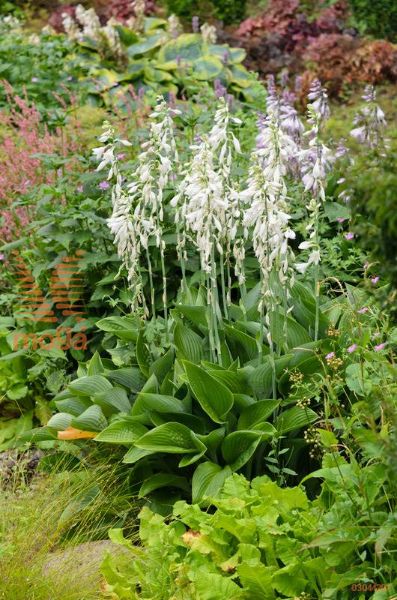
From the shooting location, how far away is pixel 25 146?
6.90m

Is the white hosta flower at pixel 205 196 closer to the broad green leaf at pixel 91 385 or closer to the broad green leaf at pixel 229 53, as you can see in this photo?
the broad green leaf at pixel 91 385

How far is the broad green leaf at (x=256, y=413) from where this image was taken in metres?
3.78

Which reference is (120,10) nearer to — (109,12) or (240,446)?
(109,12)

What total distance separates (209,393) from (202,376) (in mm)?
92

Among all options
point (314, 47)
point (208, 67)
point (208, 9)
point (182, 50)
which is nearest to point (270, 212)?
point (208, 67)

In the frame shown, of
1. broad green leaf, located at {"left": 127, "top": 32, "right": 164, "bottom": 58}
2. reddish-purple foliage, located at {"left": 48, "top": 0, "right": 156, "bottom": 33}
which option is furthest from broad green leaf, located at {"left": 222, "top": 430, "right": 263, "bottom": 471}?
reddish-purple foliage, located at {"left": 48, "top": 0, "right": 156, "bottom": 33}

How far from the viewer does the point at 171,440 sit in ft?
12.5

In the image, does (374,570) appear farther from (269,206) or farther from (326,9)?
(326,9)

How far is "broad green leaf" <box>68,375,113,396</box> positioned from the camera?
4.21 m

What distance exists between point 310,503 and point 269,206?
3.75 feet

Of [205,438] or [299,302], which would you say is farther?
[299,302]

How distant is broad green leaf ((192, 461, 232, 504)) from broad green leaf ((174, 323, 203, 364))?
21.8 inches

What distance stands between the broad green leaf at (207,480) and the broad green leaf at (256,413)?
212 millimetres

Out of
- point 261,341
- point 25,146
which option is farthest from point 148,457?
Result: point 25,146
